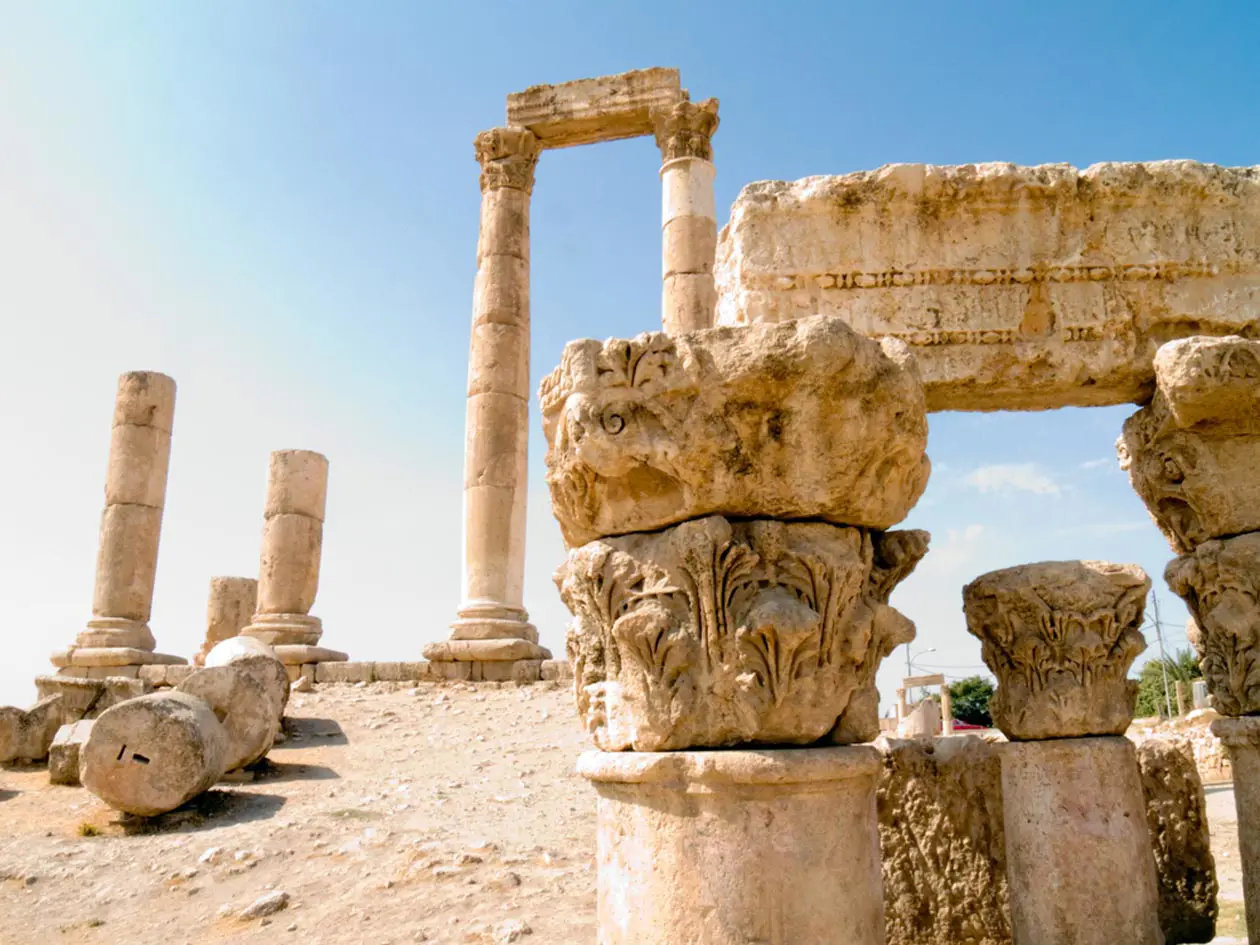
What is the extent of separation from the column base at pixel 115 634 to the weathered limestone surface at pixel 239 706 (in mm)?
7845

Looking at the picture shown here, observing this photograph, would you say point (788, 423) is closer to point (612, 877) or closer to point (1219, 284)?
point (612, 877)

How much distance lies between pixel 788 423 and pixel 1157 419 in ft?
7.64

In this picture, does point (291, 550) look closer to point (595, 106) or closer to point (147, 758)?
Result: point (147, 758)

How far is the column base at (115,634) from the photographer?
51.0 feet

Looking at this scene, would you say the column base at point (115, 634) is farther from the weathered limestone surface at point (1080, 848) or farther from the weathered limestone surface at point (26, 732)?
the weathered limestone surface at point (1080, 848)

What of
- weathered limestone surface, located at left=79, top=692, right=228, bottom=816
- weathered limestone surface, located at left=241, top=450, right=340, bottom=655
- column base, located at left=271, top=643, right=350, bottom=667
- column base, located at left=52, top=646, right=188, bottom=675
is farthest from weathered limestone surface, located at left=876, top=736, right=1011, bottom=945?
column base, located at left=52, top=646, right=188, bottom=675

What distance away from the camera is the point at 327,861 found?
6.38 meters

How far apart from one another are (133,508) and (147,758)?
9.94m

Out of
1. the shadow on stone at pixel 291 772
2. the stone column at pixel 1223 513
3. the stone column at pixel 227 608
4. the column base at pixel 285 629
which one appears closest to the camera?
the stone column at pixel 1223 513

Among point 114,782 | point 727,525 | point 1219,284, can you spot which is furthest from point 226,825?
point 1219,284

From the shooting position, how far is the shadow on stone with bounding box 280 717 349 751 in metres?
10.2

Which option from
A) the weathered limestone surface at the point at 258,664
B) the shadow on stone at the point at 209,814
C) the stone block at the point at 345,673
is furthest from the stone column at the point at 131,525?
the shadow on stone at the point at 209,814

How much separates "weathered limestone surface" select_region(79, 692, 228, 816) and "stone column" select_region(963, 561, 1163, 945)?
611cm

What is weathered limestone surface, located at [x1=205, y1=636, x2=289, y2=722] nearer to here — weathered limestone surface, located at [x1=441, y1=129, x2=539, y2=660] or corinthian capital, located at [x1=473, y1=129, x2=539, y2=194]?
weathered limestone surface, located at [x1=441, y1=129, x2=539, y2=660]
